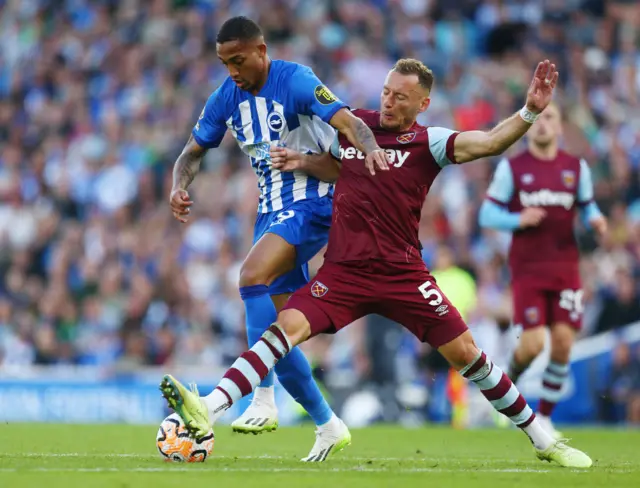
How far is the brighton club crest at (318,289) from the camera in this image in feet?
23.8

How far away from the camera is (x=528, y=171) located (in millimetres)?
11289

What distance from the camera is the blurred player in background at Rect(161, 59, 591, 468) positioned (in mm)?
7191

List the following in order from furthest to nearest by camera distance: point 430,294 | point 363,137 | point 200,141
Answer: point 200,141 < point 430,294 < point 363,137

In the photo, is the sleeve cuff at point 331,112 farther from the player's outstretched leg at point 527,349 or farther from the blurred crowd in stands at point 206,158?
the blurred crowd in stands at point 206,158

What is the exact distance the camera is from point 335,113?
746cm

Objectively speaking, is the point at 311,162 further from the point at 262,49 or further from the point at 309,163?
the point at 262,49

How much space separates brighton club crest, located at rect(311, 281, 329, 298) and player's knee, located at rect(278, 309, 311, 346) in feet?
0.57

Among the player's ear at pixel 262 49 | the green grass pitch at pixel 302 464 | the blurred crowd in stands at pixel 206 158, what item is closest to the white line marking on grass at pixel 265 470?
the green grass pitch at pixel 302 464

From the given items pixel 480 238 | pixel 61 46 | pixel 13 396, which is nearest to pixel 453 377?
pixel 480 238

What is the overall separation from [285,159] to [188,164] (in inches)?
33.6

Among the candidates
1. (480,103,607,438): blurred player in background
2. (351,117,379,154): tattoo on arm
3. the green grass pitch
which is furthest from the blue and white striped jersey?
(480,103,607,438): blurred player in background

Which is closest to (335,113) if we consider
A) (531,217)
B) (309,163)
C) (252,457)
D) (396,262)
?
(309,163)

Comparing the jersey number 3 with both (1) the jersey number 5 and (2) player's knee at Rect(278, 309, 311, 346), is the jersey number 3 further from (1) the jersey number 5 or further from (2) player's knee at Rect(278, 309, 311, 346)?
(2) player's knee at Rect(278, 309, 311, 346)

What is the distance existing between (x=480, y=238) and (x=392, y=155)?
8727mm
